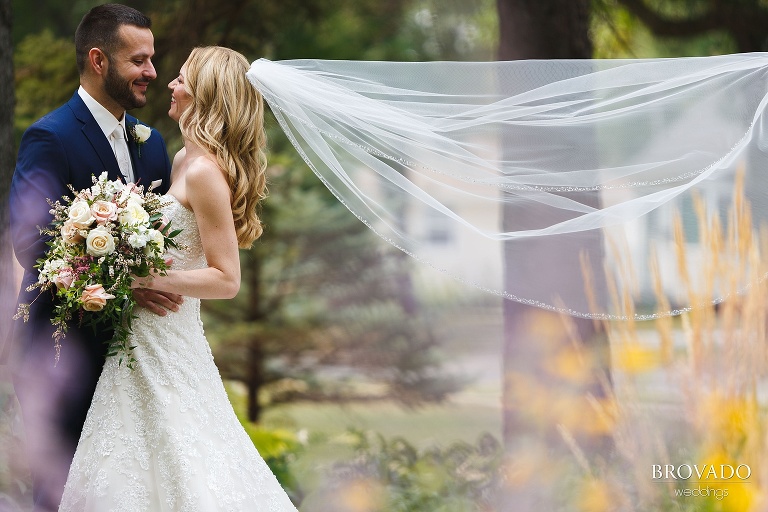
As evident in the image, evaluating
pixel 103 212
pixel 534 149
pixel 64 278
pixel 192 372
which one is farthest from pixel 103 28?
pixel 534 149

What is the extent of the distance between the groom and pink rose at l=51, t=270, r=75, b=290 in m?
0.24

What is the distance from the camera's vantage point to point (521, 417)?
4371 mm

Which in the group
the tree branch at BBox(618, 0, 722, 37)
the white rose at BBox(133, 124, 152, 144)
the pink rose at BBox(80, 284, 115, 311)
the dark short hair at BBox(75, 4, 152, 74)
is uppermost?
the tree branch at BBox(618, 0, 722, 37)

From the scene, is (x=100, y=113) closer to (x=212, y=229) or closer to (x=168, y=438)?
(x=212, y=229)

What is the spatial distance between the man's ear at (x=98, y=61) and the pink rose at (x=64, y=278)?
74 cm

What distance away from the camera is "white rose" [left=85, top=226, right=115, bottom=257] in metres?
2.45

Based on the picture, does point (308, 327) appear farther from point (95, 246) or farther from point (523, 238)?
point (95, 246)

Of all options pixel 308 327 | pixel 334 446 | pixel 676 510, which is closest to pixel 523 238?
pixel 676 510

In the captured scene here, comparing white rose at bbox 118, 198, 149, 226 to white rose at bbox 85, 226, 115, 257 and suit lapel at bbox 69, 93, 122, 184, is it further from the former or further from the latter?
suit lapel at bbox 69, 93, 122, 184

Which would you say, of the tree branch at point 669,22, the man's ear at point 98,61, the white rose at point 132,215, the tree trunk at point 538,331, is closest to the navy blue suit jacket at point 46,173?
the man's ear at point 98,61

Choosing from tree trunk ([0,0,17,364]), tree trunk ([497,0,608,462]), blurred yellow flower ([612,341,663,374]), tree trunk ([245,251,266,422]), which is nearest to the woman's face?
tree trunk ([0,0,17,364])

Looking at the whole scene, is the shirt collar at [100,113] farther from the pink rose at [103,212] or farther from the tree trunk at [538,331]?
the tree trunk at [538,331]

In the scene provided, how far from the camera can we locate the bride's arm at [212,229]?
105 inches

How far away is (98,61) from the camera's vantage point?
290cm
